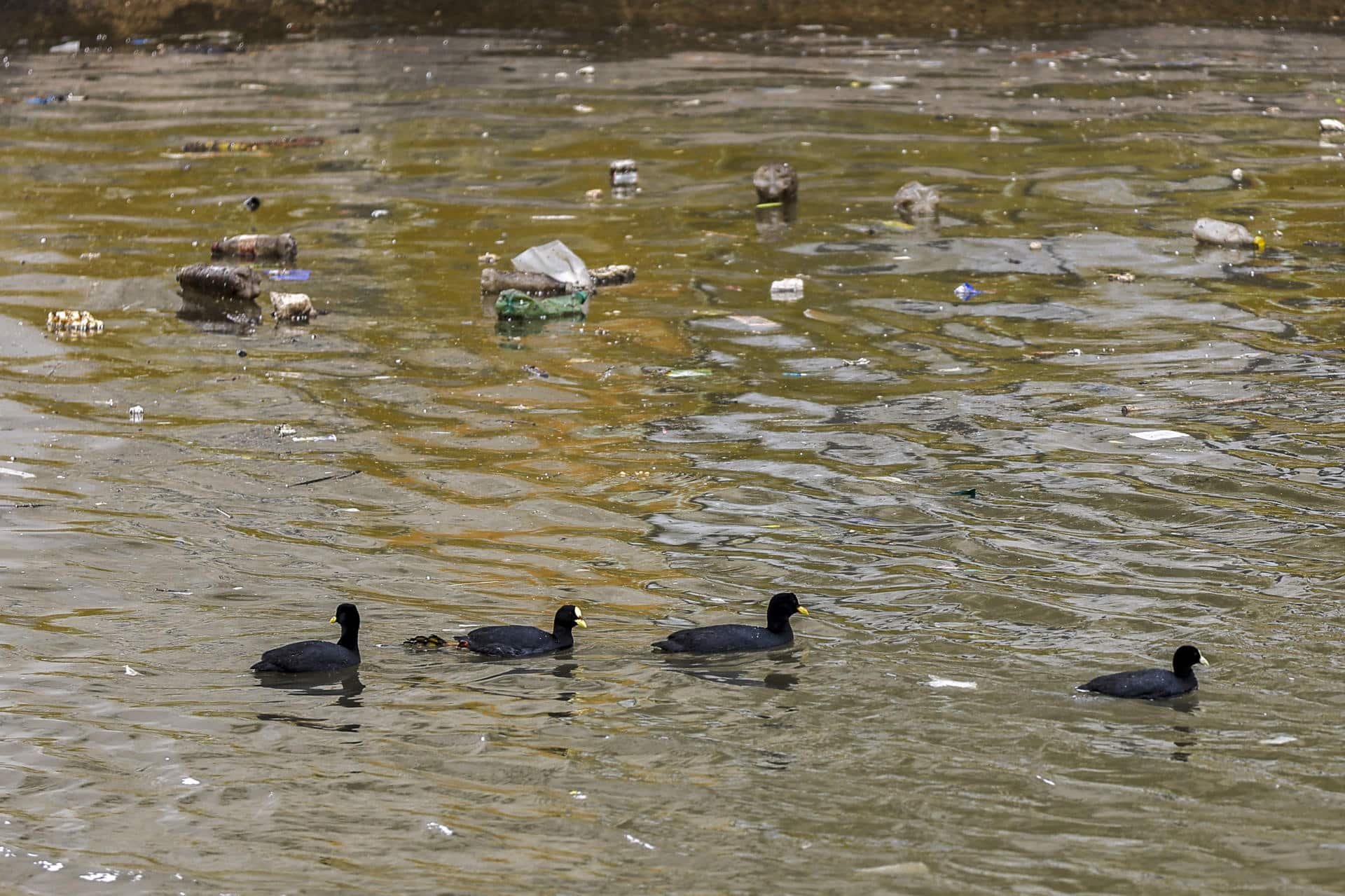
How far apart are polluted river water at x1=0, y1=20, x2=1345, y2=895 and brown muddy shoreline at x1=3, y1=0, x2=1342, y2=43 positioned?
6.21 meters

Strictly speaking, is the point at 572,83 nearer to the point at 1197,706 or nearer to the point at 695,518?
the point at 695,518

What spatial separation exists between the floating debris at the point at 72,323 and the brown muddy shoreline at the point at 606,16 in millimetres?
13384

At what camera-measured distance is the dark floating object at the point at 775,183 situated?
48.9 ft

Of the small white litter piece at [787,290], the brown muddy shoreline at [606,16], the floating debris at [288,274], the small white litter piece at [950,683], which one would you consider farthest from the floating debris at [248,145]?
the small white litter piece at [950,683]

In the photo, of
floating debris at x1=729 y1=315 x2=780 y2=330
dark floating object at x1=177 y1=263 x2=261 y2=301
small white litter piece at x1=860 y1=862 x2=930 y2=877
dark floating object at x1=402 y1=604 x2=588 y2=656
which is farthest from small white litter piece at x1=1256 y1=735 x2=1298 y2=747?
dark floating object at x1=177 y1=263 x2=261 y2=301

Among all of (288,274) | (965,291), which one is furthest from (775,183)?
(288,274)

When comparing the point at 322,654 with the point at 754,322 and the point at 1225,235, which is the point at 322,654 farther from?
the point at 1225,235

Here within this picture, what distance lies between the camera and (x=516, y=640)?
684 cm

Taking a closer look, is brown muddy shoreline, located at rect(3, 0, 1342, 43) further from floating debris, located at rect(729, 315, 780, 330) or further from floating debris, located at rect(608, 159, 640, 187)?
floating debris, located at rect(729, 315, 780, 330)

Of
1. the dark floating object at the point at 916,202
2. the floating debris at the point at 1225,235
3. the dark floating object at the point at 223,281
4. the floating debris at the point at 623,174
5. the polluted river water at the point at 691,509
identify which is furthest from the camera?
the floating debris at the point at 623,174

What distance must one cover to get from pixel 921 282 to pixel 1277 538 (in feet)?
16.8

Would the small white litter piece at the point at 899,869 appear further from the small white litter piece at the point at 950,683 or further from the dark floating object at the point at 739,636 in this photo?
the dark floating object at the point at 739,636

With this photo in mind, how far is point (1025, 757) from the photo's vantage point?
19.2 feet

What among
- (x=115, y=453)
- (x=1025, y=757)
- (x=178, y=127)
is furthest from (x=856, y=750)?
(x=178, y=127)
